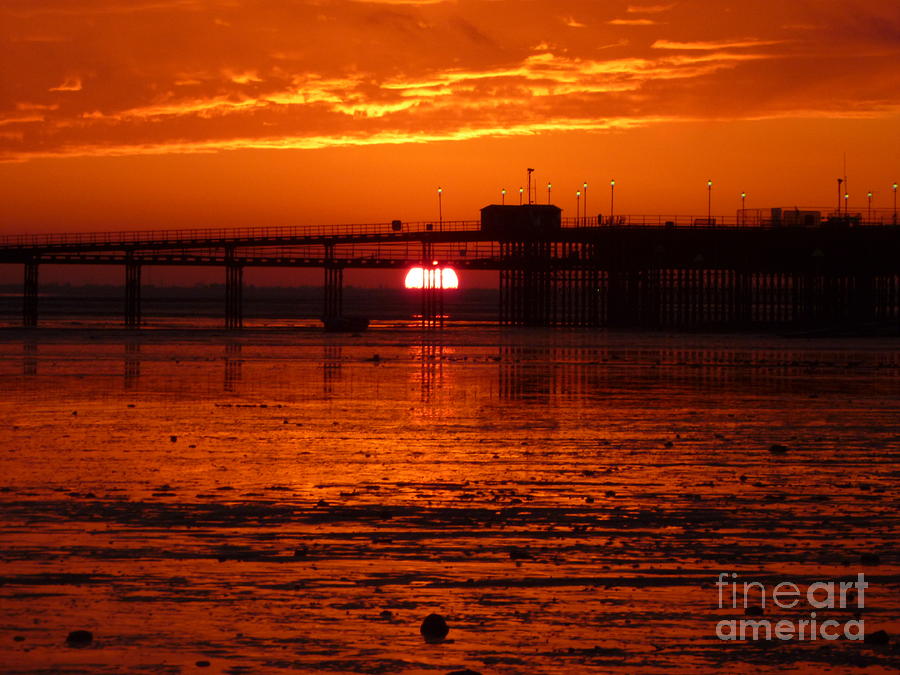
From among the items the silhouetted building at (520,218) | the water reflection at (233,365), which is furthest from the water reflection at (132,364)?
the silhouetted building at (520,218)

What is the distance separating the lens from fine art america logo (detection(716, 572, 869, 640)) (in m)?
9.25

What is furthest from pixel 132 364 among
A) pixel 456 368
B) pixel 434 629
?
pixel 434 629

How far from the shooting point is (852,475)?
17.0 metres

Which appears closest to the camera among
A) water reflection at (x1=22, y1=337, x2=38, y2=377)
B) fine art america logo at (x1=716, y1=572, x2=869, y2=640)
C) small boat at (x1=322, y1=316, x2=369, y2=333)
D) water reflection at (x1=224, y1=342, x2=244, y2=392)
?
fine art america logo at (x1=716, y1=572, x2=869, y2=640)

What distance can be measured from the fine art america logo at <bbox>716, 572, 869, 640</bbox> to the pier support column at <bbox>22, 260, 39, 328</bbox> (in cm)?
9168

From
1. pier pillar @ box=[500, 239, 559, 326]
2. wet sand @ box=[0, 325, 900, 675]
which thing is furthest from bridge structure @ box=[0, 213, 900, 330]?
wet sand @ box=[0, 325, 900, 675]

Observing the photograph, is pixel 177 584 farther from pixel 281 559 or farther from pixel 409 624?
pixel 409 624

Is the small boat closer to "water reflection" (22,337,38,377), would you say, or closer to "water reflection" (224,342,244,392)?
"water reflection" (22,337,38,377)

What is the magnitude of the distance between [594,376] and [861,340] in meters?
33.9

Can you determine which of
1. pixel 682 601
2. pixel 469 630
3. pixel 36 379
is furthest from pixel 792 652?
pixel 36 379

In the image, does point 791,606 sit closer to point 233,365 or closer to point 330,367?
point 330,367

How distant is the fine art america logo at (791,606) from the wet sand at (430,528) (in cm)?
12

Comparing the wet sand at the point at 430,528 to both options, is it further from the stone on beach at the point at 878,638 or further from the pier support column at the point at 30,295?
the pier support column at the point at 30,295

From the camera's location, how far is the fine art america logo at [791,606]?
925cm
